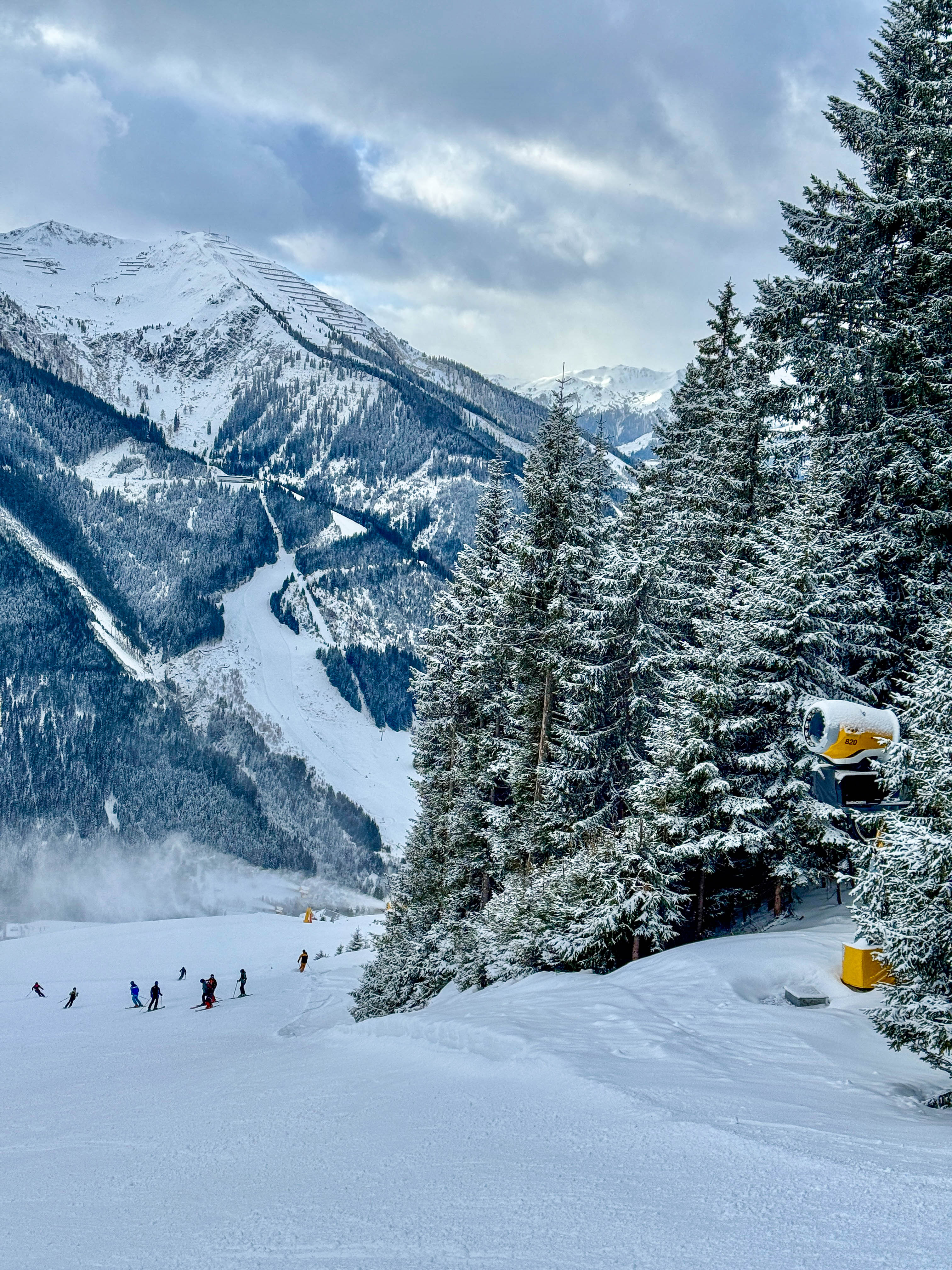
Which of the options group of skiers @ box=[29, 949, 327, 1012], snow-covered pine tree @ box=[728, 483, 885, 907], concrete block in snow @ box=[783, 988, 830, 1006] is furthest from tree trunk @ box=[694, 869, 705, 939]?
group of skiers @ box=[29, 949, 327, 1012]

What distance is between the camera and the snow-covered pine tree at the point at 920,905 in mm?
7191

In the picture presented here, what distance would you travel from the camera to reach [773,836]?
573 inches

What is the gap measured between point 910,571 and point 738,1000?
32.1 ft

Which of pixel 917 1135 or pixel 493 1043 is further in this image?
pixel 493 1043

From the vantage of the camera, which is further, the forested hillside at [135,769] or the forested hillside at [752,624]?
the forested hillside at [135,769]

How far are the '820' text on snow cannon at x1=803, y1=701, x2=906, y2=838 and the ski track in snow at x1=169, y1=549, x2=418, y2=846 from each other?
455 feet

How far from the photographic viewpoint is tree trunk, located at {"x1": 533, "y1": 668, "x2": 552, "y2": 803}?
20234mm

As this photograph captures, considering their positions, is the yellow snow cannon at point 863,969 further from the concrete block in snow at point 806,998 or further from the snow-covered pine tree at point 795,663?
the snow-covered pine tree at point 795,663

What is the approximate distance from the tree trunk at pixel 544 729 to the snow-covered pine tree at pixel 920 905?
37.9ft

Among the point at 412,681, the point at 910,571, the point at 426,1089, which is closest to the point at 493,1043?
the point at 426,1089

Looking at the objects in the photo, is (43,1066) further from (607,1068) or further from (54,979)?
(54,979)

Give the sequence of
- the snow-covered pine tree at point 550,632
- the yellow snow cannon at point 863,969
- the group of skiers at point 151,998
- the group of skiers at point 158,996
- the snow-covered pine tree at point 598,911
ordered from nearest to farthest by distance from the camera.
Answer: the yellow snow cannon at point 863,969 → the snow-covered pine tree at point 598,911 → the snow-covered pine tree at point 550,632 → the group of skiers at point 151,998 → the group of skiers at point 158,996

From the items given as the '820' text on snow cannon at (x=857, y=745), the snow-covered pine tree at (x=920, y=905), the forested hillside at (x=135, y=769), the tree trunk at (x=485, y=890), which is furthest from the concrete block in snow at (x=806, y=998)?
the forested hillside at (x=135, y=769)

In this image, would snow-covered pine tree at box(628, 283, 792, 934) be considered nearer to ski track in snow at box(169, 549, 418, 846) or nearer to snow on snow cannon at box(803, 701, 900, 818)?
snow on snow cannon at box(803, 701, 900, 818)
